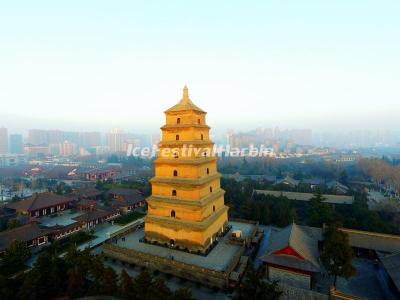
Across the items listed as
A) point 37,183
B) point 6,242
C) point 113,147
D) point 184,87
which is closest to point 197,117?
point 184,87

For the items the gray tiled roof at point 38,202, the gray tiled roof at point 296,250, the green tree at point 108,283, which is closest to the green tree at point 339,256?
the gray tiled roof at point 296,250

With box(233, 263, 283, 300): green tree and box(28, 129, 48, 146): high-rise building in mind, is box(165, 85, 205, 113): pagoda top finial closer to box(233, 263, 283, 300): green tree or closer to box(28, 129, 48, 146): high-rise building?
Answer: box(233, 263, 283, 300): green tree

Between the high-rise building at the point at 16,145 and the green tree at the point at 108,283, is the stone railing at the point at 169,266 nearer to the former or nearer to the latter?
the green tree at the point at 108,283

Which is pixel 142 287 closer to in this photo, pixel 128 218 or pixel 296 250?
pixel 296 250

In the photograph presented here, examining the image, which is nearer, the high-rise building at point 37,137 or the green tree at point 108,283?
the green tree at point 108,283

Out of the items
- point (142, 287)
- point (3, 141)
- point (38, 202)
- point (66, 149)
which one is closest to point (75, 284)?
point (142, 287)

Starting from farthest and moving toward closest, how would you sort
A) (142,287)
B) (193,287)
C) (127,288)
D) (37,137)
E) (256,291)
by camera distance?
(37,137)
(193,287)
(127,288)
(142,287)
(256,291)
